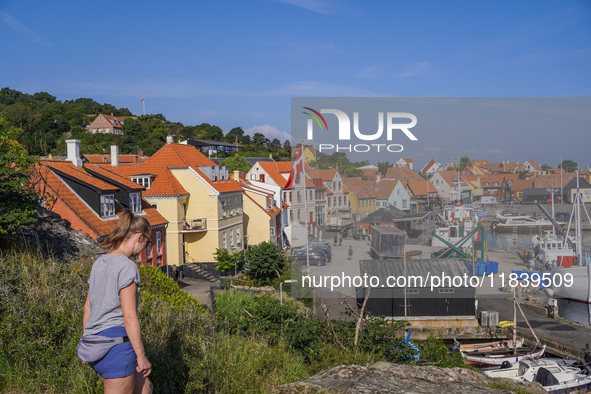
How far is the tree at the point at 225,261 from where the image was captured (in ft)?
85.3

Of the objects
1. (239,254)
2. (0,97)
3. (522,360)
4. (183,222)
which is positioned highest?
(0,97)

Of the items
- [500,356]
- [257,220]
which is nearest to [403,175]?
[500,356]

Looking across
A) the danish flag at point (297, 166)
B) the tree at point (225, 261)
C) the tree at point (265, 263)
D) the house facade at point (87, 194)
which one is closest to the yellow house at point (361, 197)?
the danish flag at point (297, 166)

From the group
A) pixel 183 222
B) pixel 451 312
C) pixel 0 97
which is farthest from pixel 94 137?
pixel 451 312

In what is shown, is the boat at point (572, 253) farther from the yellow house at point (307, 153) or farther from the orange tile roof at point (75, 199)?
the orange tile roof at point (75, 199)

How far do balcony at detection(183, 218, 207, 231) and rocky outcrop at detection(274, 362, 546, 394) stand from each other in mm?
24152

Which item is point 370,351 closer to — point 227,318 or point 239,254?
point 227,318

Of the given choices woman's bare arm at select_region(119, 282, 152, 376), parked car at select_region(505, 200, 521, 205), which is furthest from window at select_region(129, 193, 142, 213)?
woman's bare arm at select_region(119, 282, 152, 376)

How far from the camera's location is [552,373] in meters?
16.3

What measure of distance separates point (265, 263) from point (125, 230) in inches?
859

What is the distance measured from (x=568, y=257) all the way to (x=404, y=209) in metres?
10.3

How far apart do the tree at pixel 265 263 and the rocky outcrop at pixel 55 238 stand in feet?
42.0

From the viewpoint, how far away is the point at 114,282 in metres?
2.68

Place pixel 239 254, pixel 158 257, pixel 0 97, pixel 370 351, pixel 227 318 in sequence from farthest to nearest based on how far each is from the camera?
pixel 0 97
pixel 239 254
pixel 158 257
pixel 227 318
pixel 370 351
